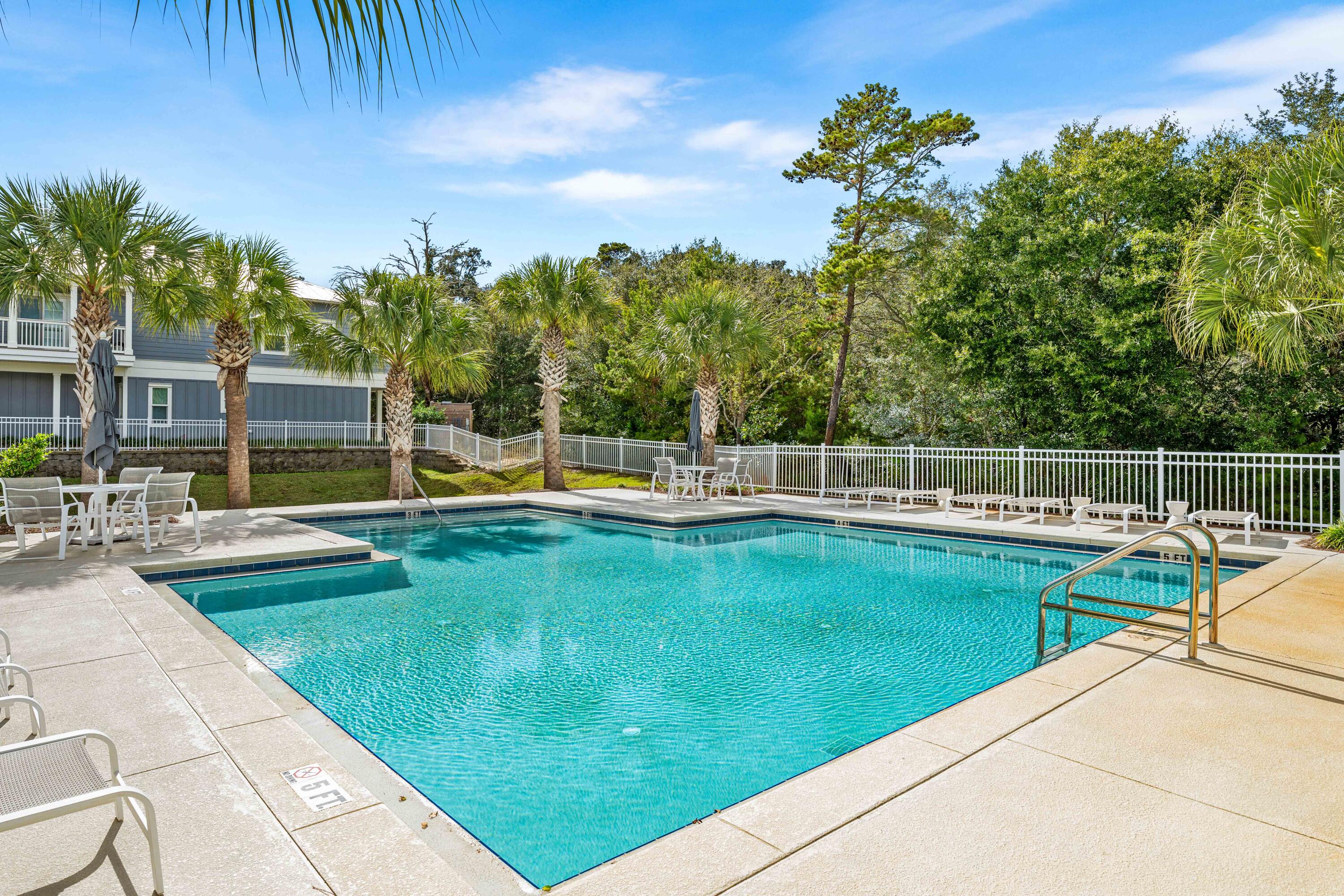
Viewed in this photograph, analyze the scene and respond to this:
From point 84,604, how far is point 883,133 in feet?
59.8

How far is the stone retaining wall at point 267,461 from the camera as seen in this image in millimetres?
16484

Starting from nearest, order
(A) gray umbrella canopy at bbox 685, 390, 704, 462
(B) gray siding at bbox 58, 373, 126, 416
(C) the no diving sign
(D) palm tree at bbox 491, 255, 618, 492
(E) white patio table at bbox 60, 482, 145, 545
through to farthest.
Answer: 1. (C) the no diving sign
2. (E) white patio table at bbox 60, 482, 145, 545
3. (A) gray umbrella canopy at bbox 685, 390, 704, 462
4. (D) palm tree at bbox 491, 255, 618, 492
5. (B) gray siding at bbox 58, 373, 126, 416

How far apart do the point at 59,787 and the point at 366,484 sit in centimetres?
1704

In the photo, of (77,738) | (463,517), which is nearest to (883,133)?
(463,517)

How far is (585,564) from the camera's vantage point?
386 inches

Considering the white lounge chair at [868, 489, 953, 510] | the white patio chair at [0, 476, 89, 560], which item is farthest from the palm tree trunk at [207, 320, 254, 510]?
the white lounge chair at [868, 489, 953, 510]

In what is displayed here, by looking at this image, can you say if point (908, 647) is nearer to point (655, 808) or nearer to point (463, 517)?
point (655, 808)

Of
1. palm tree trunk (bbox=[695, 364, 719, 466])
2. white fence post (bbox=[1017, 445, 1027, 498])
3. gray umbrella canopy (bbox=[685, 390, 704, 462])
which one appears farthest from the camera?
palm tree trunk (bbox=[695, 364, 719, 466])

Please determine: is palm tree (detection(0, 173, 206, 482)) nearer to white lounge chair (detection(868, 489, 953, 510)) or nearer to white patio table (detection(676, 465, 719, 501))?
white patio table (detection(676, 465, 719, 501))

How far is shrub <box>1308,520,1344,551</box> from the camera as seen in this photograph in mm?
9023

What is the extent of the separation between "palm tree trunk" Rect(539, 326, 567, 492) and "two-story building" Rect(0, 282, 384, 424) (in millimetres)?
5159

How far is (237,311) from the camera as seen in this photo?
45.2ft

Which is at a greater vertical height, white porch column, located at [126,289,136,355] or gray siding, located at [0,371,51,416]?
white porch column, located at [126,289,136,355]

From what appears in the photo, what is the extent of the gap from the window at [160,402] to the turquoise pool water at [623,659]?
14118mm
